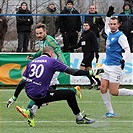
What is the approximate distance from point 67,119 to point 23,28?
24.4 feet

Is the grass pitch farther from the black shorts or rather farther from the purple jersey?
the black shorts

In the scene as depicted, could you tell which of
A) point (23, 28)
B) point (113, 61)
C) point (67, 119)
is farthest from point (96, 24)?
point (67, 119)

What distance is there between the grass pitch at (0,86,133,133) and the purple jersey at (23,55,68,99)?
65 centimetres

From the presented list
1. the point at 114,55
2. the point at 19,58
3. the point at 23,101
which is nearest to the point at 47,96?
the point at 114,55

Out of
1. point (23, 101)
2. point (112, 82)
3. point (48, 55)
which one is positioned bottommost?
point (23, 101)

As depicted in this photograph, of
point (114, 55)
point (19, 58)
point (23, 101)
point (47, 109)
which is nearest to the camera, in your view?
point (114, 55)

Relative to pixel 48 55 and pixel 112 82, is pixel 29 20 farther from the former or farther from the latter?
pixel 48 55

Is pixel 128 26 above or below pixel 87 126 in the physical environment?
above

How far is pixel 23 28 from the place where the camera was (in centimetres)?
1844

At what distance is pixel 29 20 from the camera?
18.5 m

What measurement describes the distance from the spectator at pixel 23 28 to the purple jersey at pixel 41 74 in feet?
27.5

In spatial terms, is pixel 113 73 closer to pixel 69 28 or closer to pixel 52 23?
pixel 69 28

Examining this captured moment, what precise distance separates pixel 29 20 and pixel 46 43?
21.0 ft

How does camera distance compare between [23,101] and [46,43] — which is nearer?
[46,43]
